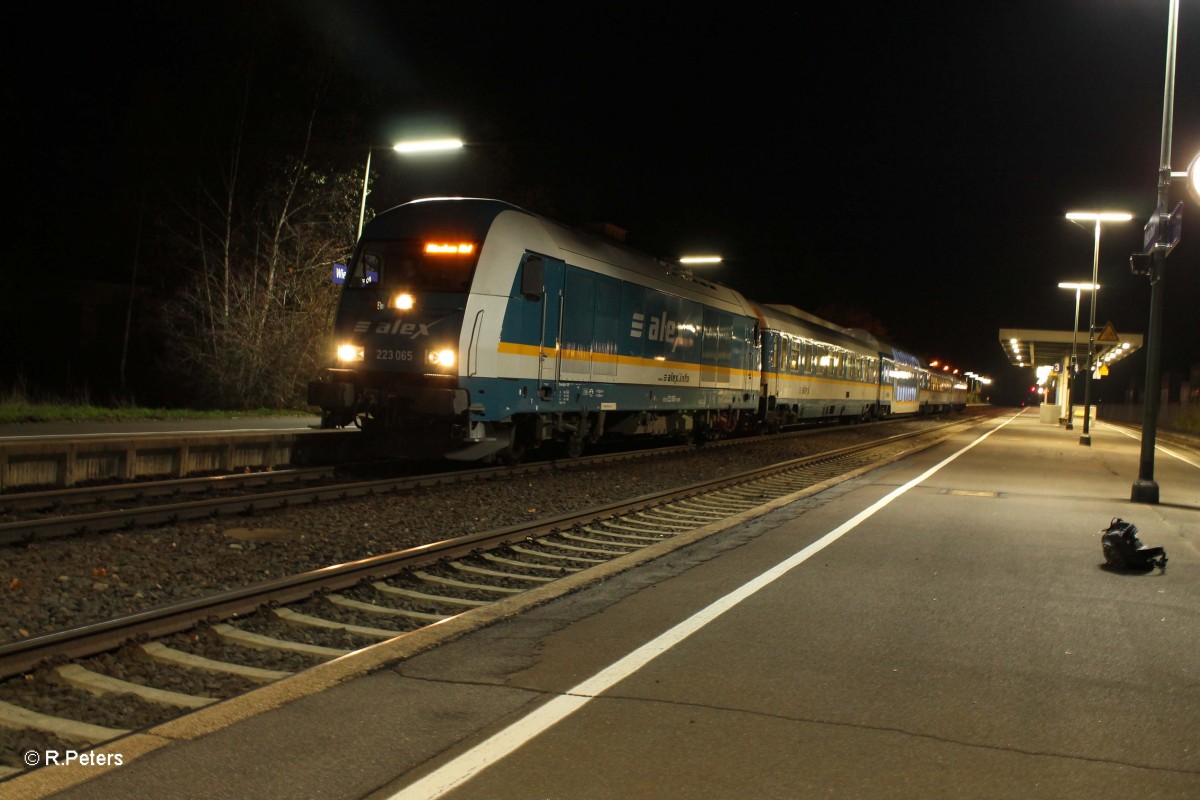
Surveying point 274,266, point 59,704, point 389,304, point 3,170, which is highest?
point 3,170

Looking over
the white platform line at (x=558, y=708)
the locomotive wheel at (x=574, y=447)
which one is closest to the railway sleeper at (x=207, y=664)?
the white platform line at (x=558, y=708)

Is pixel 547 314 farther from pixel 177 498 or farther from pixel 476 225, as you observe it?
pixel 177 498

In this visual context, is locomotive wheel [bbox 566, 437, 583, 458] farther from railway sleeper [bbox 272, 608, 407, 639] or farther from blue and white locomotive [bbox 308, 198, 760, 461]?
railway sleeper [bbox 272, 608, 407, 639]

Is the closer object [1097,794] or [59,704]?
[1097,794]

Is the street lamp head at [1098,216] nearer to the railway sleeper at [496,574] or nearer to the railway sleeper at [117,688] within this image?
the railway sleeper at [496,574]

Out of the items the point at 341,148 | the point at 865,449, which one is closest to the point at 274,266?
the point at 341,148

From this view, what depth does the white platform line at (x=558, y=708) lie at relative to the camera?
3709 millimetres

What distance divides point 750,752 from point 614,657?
57.4 inches

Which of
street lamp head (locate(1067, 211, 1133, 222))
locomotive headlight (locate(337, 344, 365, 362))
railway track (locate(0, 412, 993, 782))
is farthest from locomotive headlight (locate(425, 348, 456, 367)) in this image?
street lamp head (locate(1067, 211, 1133, 222))

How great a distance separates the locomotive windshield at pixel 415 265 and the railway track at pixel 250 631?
4.58m

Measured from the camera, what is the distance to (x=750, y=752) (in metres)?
4.07

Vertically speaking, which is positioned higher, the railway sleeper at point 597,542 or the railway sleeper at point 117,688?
the railway sleeper at point 597,542

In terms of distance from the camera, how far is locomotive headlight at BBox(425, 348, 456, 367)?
1291cm

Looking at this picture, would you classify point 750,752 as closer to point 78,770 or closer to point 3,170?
point 78,770
